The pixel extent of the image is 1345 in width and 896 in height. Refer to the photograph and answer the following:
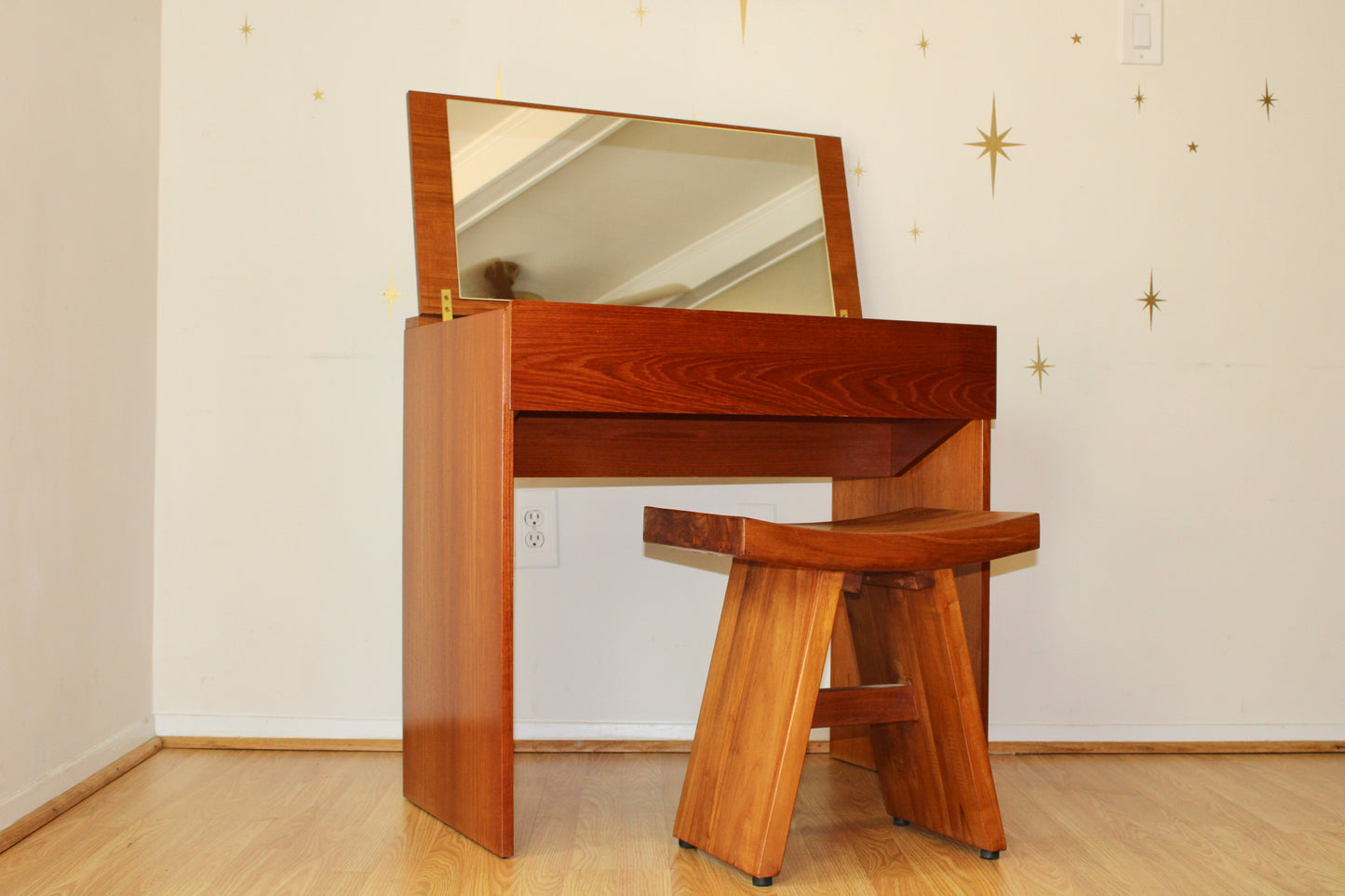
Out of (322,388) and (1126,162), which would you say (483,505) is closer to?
(322,388)

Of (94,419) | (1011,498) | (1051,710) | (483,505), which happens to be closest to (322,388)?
(94,419)

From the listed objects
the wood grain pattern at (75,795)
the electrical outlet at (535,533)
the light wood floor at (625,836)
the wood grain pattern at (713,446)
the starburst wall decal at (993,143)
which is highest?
the starburst wall decal at (993,143)

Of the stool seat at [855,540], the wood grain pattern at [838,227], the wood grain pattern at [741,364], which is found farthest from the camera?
the wood grain pattern at [838,227]

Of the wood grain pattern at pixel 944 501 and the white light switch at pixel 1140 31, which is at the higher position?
the white light switch at pixel 1140 31

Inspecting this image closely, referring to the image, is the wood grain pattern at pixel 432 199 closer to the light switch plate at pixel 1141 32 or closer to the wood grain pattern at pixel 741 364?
the wood grain pattern at pixel 741 364

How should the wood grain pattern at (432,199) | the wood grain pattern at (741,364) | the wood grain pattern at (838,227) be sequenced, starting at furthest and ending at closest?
1. the wood grain pattern at (838,227)
2. the wood grain pattern at (432,199)
3. the wood grain pattern at (741,364)

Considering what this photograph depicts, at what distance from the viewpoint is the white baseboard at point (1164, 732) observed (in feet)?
5.36

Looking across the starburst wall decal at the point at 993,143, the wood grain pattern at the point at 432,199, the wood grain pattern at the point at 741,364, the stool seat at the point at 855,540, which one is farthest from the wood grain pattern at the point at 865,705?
the starburst wall decal at the point at 993,143

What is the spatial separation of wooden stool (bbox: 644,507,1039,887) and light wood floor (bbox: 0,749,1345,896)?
57 mm

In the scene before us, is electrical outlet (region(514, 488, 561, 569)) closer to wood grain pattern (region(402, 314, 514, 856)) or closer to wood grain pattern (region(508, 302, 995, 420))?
wood grain pattern (region(402, 314, 514, 856))

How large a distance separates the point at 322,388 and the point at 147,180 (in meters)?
0.41

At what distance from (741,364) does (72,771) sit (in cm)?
104

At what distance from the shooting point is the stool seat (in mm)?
1021

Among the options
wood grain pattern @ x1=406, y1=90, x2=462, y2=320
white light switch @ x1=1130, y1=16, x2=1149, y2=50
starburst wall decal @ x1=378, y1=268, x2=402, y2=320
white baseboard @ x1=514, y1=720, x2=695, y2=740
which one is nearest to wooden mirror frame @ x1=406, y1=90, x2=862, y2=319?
wood grain pattern @ x1=406, y1=90, x2=462, y2=320
